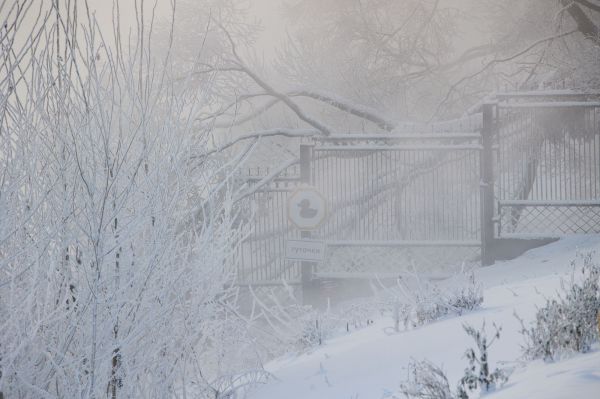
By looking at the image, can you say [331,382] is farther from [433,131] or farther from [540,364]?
[433,131]

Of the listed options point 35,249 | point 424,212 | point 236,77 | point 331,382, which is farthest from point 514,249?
point 35,249

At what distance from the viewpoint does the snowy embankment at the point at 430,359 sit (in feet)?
10.8

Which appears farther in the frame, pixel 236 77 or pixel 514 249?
pixel 236 77

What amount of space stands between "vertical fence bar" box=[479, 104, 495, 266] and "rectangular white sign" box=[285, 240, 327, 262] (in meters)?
2.52

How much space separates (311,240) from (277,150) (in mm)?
8630

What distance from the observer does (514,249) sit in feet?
35.6

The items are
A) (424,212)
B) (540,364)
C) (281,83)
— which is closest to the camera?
(540,364)

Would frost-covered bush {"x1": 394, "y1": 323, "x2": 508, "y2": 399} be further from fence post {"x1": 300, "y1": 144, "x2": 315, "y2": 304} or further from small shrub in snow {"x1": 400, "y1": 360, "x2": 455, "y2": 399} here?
fence post {"x1": 300, "y1": 144, "x2": 315, "y2": 304}

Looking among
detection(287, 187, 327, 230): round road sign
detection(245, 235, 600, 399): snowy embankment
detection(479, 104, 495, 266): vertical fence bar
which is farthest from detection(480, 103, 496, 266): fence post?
detection(245, 235, 600, 399): snowy embankment

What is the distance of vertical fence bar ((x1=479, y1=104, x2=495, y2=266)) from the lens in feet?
35.6

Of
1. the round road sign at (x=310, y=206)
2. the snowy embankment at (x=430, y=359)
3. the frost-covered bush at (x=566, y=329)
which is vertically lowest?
the snowy embankment at (x=430, y=359)

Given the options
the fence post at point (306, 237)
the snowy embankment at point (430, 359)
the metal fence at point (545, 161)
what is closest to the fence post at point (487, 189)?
the metal fence at point (545, 161)

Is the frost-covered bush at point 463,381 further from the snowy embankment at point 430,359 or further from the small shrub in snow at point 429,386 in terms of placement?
the snowy embankment at point 430,359

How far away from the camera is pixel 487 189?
35.7 ft
